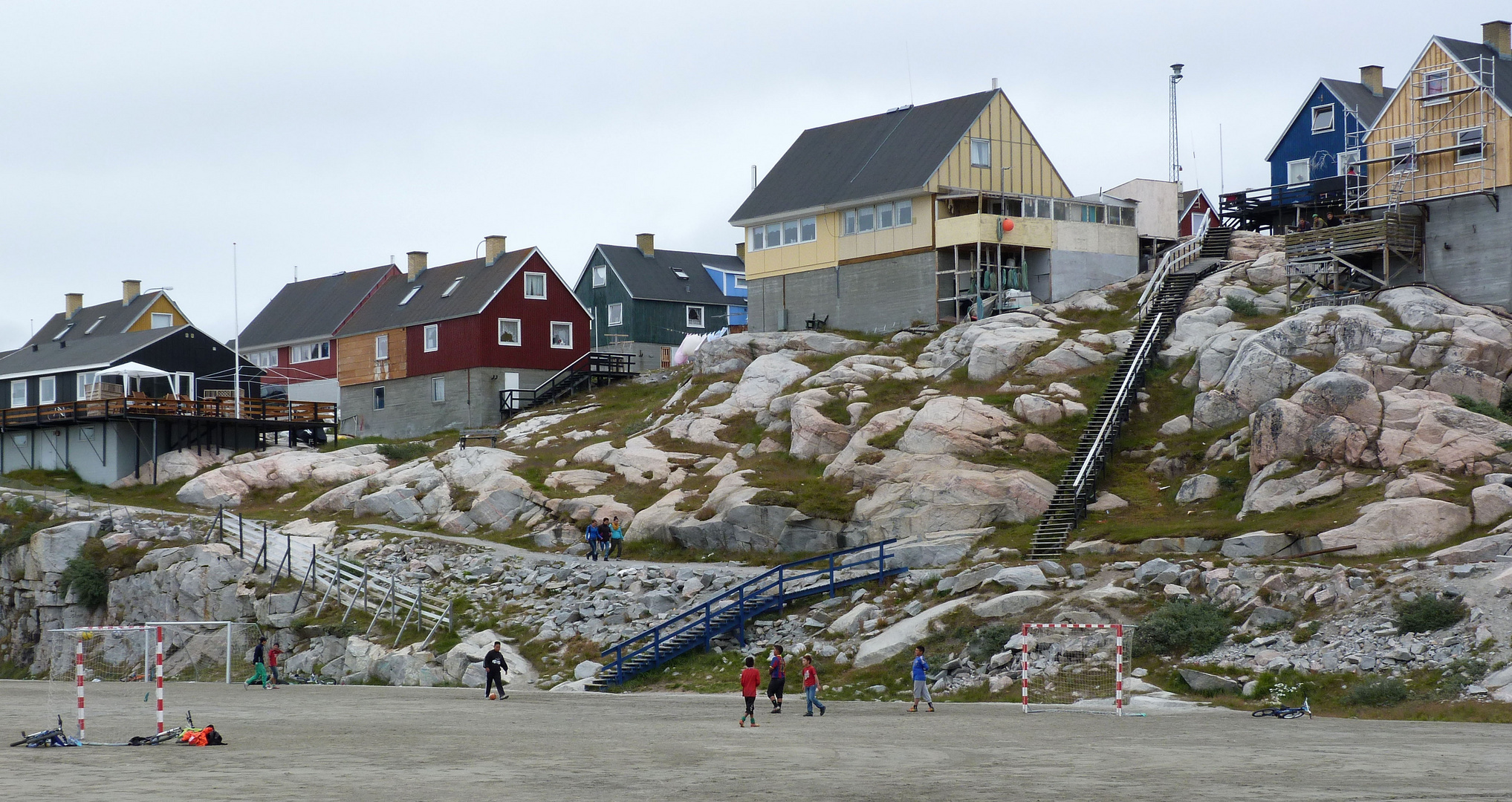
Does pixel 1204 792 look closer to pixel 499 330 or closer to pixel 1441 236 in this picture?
pixel 1441 236

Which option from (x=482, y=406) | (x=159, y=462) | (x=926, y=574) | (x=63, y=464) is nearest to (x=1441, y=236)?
(x=926, y=574)

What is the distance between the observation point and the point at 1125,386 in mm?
49969

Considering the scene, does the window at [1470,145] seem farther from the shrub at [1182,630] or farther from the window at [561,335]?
the window at [561,335]

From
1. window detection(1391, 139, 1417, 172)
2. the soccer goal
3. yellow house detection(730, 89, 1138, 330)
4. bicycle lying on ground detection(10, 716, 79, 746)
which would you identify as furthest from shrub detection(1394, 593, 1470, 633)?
yellow house detection(730, 89, 1138, 330)

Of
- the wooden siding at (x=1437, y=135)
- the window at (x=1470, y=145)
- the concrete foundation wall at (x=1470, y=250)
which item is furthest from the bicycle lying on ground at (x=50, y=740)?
the window at (x=1470, y=145)

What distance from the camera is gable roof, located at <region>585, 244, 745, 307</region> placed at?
A: 8744 cm

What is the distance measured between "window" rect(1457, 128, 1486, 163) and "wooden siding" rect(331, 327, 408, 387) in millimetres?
49273

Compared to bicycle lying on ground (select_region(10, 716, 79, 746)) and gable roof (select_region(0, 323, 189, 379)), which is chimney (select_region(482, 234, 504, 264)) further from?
bicycle lying on ground (select_region(10, 716, 79, 746))

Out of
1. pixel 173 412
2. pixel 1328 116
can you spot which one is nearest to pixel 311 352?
pixel 173 412

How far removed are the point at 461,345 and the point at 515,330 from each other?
284 centimetres

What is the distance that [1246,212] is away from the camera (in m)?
70.2

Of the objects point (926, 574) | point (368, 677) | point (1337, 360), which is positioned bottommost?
point (368, 677)

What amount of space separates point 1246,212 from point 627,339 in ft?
111

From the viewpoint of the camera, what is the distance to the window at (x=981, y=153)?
65312mm
